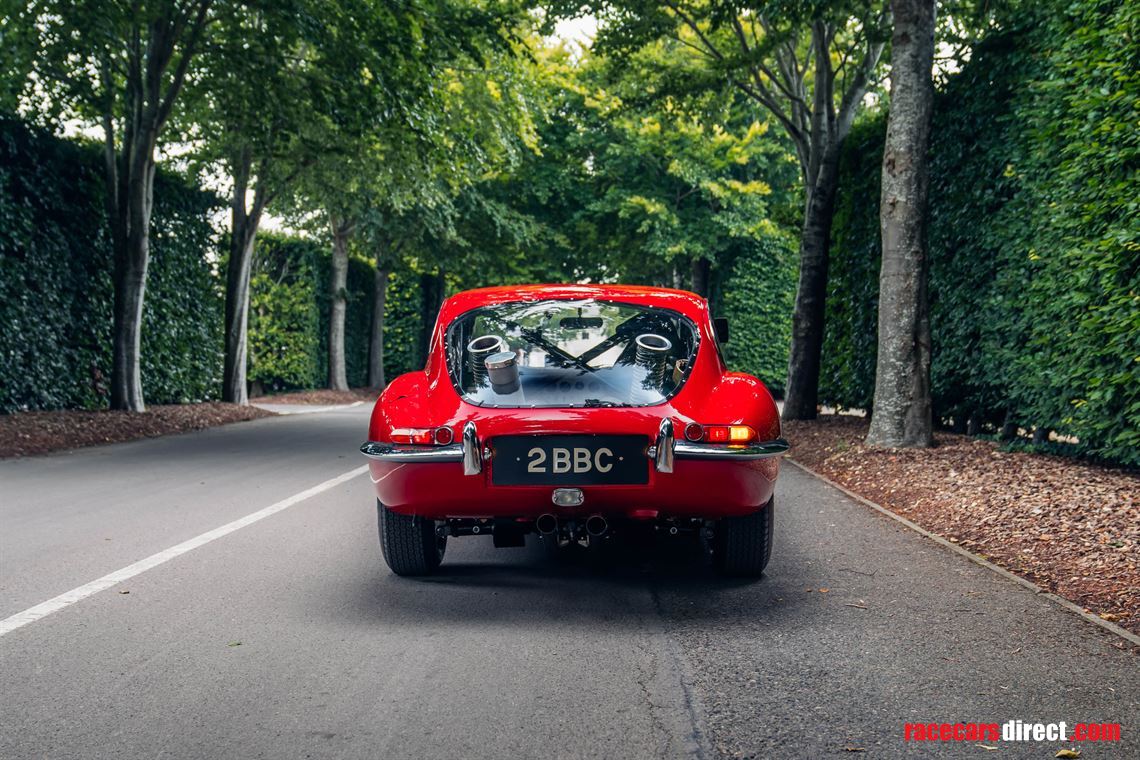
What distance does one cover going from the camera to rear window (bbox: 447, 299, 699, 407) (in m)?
5.09

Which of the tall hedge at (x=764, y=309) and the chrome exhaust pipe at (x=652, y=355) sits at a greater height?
the tall hedge at (x=764, y=309)

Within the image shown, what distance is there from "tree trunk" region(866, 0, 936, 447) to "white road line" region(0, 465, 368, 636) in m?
5.98

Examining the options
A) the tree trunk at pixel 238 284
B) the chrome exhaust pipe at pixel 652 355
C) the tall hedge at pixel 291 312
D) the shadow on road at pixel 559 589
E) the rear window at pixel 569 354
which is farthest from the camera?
the tall hedge at pixel 291 312

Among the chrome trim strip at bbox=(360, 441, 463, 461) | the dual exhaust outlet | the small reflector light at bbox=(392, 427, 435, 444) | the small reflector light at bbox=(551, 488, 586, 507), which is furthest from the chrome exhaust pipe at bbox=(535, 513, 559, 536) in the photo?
the small reflector light at bbox=(392, 427, 435, 444)

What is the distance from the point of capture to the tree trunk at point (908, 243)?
10.3m

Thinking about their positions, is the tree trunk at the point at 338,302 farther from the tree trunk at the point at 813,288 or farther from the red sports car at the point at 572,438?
the red sports car at the point at 572,438

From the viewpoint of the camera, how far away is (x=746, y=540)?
534cm

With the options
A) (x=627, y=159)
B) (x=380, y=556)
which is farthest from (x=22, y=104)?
(x=627, y=159)

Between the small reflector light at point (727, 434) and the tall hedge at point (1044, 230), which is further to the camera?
the tall hedge at point (1044, 230)

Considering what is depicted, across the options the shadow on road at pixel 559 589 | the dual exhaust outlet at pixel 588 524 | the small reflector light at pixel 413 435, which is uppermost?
the small reflector light at pixel 413 435

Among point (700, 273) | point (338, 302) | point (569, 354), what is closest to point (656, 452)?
point (569, 354)

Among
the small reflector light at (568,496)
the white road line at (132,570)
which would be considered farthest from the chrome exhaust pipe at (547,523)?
the white road line at (132,570)

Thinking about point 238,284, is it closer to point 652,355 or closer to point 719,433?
point 652,355

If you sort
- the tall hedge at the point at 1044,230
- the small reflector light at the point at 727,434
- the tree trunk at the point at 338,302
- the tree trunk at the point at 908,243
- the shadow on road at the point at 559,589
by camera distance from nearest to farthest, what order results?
1. the shadow on road at the point at 559,589
2. the small reflector light at the point at 727,434
3. the tall hedge at the point at 1044,230
4. the tree trunk at the point at 908,243
5. the tree trunk at the point at 338,302
